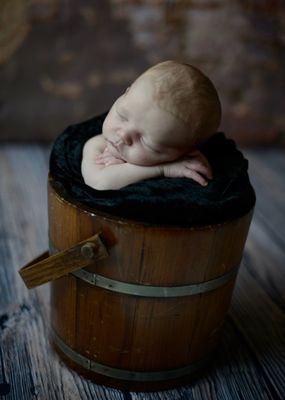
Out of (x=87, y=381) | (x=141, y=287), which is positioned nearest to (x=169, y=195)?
(x=141, y=287)

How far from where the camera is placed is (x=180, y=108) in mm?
1204

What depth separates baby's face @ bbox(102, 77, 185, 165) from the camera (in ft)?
3.99

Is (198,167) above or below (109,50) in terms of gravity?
above

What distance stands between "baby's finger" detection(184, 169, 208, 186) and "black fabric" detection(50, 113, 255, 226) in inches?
0.4

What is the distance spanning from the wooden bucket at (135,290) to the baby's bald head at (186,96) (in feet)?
0.85

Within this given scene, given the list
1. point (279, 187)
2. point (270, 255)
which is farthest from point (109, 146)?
point (279, 187)

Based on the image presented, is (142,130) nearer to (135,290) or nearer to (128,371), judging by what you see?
(135,290)

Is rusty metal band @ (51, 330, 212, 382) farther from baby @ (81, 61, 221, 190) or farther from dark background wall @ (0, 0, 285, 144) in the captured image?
dark background wall @ (0, 0, 285, 144)

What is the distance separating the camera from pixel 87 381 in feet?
4.75

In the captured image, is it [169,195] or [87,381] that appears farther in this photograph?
[87,381]

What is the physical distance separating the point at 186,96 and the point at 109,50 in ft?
5.90

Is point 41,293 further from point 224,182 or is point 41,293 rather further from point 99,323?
point 224,182

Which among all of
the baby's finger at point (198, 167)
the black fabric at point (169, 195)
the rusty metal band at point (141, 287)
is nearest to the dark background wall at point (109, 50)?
the black fabric at point (169, 195)

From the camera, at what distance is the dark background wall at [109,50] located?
2.77 meters
